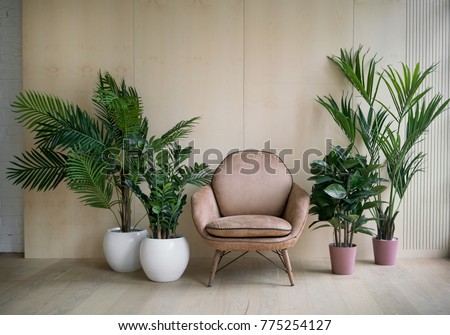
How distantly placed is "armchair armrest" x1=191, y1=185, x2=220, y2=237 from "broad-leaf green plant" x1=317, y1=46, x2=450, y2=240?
3.86 feet

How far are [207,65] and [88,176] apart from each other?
4.61 ft

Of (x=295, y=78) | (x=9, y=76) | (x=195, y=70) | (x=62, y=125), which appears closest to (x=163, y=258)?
(x=62, y=125)

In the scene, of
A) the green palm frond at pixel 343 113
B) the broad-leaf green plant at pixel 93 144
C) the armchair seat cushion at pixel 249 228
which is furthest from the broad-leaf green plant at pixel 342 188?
the broad-leaf green plant at pixel 93 144

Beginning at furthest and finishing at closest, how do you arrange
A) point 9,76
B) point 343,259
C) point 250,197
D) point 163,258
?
1. point 9,76
2. point 250,197
3. point 343,259
4. point 163,258

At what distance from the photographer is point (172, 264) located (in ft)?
10.4

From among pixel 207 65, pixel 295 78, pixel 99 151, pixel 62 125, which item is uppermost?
pixel 207 65

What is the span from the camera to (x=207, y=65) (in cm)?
393

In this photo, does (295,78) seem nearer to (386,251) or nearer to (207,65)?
(207,65)

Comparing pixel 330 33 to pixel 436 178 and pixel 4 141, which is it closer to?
pixel 436 178

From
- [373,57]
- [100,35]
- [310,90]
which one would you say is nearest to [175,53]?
[100,35]

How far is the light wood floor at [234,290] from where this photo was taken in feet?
8.71

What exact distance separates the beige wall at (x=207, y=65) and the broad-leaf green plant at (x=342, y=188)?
499mm

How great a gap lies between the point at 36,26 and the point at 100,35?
1.86ft

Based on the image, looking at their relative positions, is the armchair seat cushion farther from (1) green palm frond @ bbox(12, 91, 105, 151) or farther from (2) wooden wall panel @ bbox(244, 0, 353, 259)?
(1) green palm frond @ bbox(12, 91, 105, 151)
